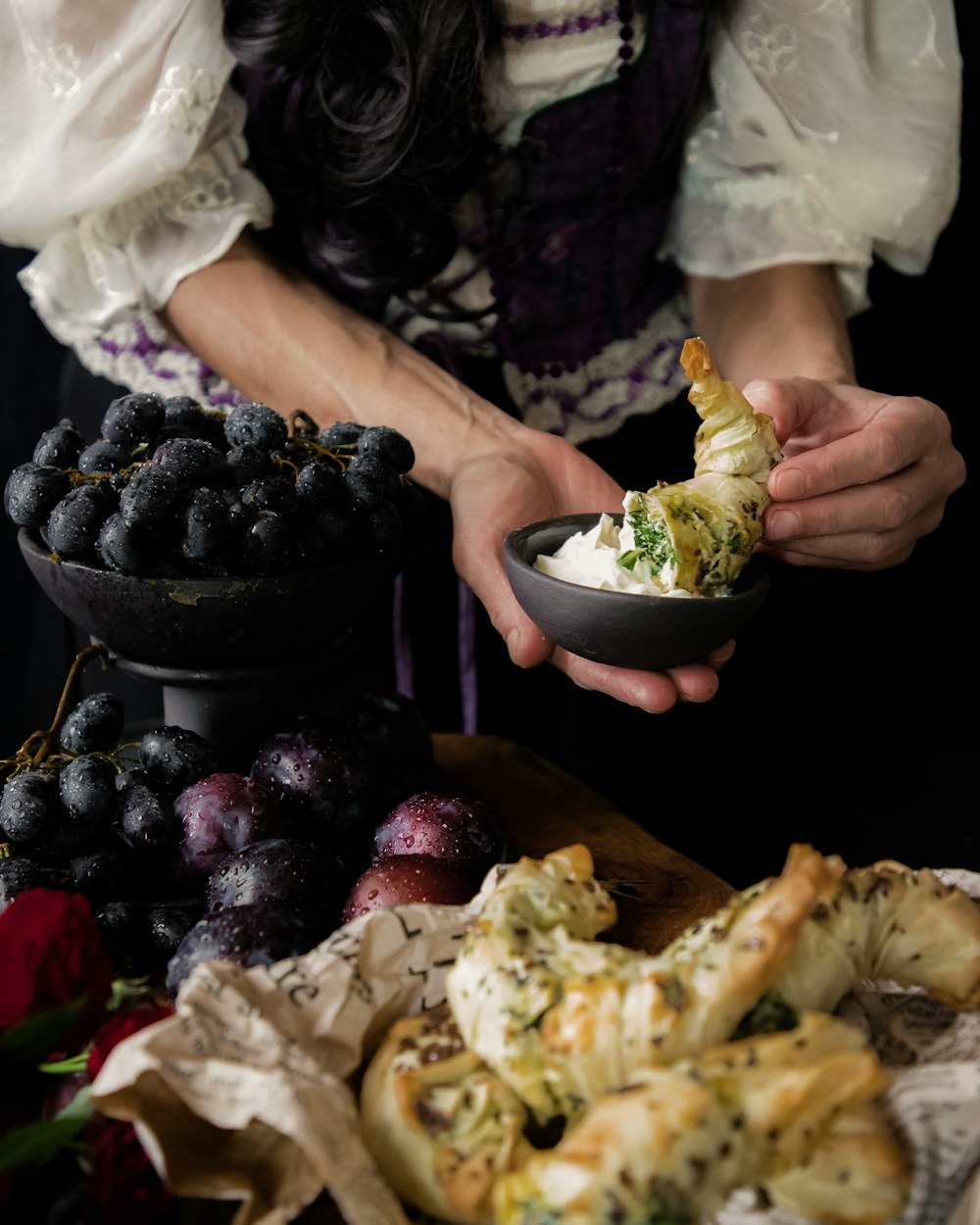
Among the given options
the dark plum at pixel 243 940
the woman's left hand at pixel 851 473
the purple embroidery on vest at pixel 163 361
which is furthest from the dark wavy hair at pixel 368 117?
the dark plum at pixel 243 940

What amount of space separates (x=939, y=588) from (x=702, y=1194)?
1.76 m

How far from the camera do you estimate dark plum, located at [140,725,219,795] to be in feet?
2.80

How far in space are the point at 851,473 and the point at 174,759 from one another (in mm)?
592

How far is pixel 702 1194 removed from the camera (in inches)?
17.7

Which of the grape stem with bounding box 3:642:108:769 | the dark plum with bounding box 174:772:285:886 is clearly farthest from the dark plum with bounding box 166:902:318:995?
the grape stem with bounding box 3:642:108:769

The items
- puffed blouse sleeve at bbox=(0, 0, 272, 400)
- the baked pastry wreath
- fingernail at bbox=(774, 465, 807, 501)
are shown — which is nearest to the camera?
the baked pastry wreath

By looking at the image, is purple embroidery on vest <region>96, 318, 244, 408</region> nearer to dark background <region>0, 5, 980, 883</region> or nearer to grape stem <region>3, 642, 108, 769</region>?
dark background <region>0, 5, 980, 883</region>

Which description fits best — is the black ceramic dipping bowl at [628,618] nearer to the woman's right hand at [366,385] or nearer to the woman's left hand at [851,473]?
the woman's left hand at [851,473]

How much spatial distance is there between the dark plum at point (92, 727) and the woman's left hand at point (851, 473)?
535 millimetres

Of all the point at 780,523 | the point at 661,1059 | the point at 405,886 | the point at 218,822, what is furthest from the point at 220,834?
the point at 780,523

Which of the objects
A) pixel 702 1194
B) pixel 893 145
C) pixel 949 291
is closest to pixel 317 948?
pixel 702 1194

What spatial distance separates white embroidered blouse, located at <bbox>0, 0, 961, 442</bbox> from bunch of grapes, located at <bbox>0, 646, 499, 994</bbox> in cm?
53

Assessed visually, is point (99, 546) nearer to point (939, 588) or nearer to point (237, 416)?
point (237, 416)

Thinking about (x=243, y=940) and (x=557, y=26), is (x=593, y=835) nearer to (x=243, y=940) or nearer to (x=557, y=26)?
(x=243, y=940)
